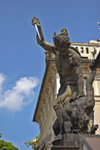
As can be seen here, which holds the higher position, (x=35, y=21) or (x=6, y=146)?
(x=35, y=21)

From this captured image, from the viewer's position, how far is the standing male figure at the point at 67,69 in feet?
26.9

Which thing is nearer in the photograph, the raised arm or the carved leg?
the carved leg

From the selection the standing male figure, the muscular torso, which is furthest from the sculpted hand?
the muscular torso

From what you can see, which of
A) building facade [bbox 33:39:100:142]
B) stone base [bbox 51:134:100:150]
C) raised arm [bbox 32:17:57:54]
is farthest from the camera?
building facade [bbox 33:39:100:142]

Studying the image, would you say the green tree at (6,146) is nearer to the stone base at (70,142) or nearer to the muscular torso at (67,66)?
the muscular torso at (67,66)

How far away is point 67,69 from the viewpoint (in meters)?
8.62

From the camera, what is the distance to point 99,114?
→ 93.6 ft

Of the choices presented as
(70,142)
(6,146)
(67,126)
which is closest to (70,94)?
(67,126)

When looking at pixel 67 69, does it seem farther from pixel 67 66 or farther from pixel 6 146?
pixel 6 146

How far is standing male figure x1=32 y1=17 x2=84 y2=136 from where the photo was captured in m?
8.19

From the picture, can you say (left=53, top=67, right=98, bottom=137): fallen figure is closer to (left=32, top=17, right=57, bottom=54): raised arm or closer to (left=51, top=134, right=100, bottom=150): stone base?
(left=51, top=134, right=100, bottom=150): stone base

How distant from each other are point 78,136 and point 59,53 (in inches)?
98.2

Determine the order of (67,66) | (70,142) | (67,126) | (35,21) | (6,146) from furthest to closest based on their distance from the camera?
(6,146) → (35,21) → (67,66) → (67,126) → (70,142)

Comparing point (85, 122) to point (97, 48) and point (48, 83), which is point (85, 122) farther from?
point (48, 83)
